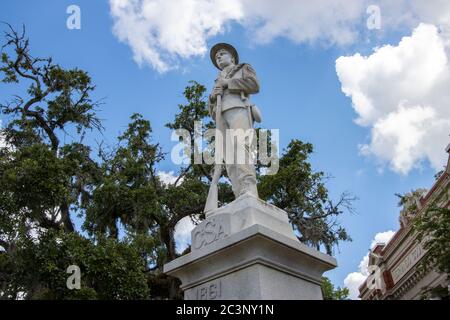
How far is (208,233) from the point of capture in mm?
5012

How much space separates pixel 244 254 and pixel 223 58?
3216 mm

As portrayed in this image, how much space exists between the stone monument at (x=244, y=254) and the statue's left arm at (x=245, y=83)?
0.30 meters

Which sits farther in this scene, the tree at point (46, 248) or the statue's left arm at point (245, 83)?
the tree at point (46, 248)

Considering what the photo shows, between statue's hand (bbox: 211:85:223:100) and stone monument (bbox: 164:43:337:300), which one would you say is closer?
stone monument (bbox: 164:43:337:300)

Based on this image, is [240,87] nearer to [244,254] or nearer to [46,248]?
[244,254]

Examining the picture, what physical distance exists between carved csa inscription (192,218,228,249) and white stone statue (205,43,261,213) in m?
0.34

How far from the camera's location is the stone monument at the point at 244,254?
436 cm

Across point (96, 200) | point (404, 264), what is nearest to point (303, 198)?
point (96, 200)

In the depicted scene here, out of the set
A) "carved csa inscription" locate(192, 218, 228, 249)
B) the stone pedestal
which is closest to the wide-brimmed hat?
the stone pedestal

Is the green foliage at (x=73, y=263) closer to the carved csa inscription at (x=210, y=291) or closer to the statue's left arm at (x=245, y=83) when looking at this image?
the carved csa inscription at (x=210, y=291)

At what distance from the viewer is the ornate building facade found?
24.4m

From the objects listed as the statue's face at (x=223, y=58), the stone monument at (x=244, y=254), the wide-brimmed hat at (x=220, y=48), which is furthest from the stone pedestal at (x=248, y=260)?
the wide-brimmed hat at (x=220, y=48)

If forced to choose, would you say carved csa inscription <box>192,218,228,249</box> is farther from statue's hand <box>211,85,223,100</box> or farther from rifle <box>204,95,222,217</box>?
statue's hand <box>211,85,223,100</box>

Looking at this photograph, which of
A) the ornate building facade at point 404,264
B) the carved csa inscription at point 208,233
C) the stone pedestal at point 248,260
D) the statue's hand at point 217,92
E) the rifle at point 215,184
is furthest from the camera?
the ornate building facade at point 404,264
